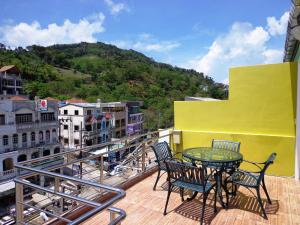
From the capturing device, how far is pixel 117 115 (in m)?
35.2

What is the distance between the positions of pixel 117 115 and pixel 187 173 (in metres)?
32.8

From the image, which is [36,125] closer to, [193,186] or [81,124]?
[81,124]

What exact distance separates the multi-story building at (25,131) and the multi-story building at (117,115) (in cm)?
1028

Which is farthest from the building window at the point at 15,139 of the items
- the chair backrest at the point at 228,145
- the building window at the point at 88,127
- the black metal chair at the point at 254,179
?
the black metal chair at the point at 254,179

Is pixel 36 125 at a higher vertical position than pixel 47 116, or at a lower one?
lower

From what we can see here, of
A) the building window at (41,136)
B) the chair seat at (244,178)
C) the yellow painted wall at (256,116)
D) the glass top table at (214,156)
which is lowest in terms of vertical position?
the building window at (41,136)

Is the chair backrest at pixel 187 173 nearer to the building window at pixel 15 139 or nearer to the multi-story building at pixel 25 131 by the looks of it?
the multi-story building at pixel 25 131

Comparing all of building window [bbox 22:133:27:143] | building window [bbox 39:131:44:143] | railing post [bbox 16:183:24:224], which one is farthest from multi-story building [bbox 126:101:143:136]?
railing post [bbox 16:183:24:224]

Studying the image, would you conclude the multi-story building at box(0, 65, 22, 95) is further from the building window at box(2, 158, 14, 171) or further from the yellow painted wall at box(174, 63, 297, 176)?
the yellow painted wall at box(174, 63, 297, 176)

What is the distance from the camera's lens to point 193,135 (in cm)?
548

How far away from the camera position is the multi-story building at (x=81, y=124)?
1185 inches

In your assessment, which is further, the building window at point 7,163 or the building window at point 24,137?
the building window at point 24,137

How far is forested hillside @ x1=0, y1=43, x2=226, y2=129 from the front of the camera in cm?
4322

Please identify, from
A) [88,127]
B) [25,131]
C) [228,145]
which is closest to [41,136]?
[25,131]
